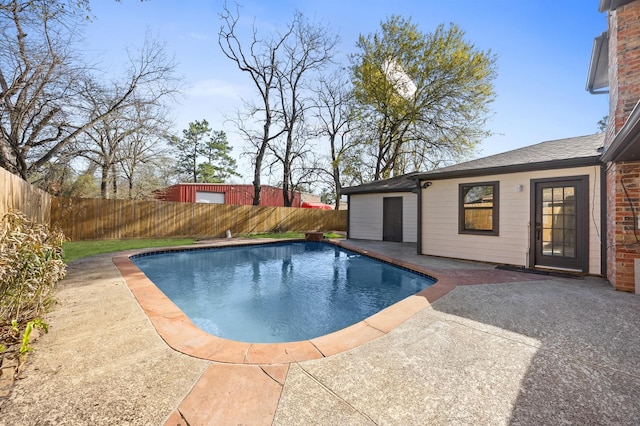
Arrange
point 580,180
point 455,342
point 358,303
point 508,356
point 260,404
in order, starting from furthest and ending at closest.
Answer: point 580,180 < point 358,303 < point 455,342 < point 508,356 < point 260,404

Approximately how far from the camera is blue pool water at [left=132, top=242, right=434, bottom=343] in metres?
3.68

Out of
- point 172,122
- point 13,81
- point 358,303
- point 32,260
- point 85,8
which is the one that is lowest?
point 358,303

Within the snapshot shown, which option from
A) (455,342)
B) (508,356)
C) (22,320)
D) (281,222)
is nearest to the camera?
(508,356)

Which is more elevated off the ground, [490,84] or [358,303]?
[490,84]

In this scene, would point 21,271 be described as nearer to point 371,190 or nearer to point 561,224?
point 561,224

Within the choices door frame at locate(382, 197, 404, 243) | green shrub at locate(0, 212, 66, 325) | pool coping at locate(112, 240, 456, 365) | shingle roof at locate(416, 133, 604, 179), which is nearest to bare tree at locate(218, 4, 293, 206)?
door frame at locate(382, 197, 404, 243)

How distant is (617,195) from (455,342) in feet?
13.2

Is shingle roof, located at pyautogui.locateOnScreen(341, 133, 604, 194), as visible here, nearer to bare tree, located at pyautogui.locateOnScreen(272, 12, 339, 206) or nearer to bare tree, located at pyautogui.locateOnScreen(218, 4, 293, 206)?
bare tree, located at pyautogui.locateOnScreen(218, 4, 293, 206)

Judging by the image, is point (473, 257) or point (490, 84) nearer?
point (473, 257)

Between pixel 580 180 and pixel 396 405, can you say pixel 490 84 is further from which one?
pixel 396 405

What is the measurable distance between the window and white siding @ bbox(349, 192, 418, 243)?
12.1 feet

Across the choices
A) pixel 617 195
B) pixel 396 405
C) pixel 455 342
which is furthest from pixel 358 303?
pixel 617 195

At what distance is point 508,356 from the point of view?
2174mm

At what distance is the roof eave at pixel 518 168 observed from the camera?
496 centimetres
